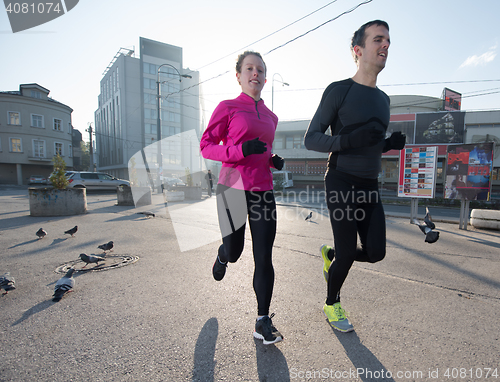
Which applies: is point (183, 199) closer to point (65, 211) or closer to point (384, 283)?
point (65, 211)

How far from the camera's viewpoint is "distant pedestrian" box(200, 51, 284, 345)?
6.39 ft

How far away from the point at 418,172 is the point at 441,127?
98.4 feet

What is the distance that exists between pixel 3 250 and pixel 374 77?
549 centimetres

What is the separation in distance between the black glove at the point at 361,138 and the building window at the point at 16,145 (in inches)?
1670

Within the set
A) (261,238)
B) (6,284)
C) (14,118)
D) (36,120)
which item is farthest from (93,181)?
(14,118)

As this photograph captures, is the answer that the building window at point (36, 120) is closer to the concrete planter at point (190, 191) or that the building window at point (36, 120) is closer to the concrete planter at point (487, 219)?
the concrete planter at point (190, 191)

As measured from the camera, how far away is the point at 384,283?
291 centimetres

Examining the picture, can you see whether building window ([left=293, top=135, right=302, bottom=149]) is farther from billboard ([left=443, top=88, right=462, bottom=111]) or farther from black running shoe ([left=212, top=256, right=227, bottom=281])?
black running shoe ([left=212, top=256, right=227, bottom=281])

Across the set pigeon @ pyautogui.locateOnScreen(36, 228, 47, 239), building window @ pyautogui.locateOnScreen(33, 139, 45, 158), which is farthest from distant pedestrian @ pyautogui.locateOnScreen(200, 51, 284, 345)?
building window @ pyautogui.locateOnScreen(33, 139, 45, 158)

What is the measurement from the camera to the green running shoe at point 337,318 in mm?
1974

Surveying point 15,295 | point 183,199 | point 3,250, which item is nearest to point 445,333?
point 15,295

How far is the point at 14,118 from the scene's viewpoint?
32094 mm

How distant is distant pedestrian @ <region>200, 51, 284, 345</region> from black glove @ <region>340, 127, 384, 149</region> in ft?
1.85

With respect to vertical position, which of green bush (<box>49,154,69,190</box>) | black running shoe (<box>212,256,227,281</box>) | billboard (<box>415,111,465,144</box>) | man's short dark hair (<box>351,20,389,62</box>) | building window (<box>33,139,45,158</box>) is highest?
billboard (<box>415,111,465,144</box>)
